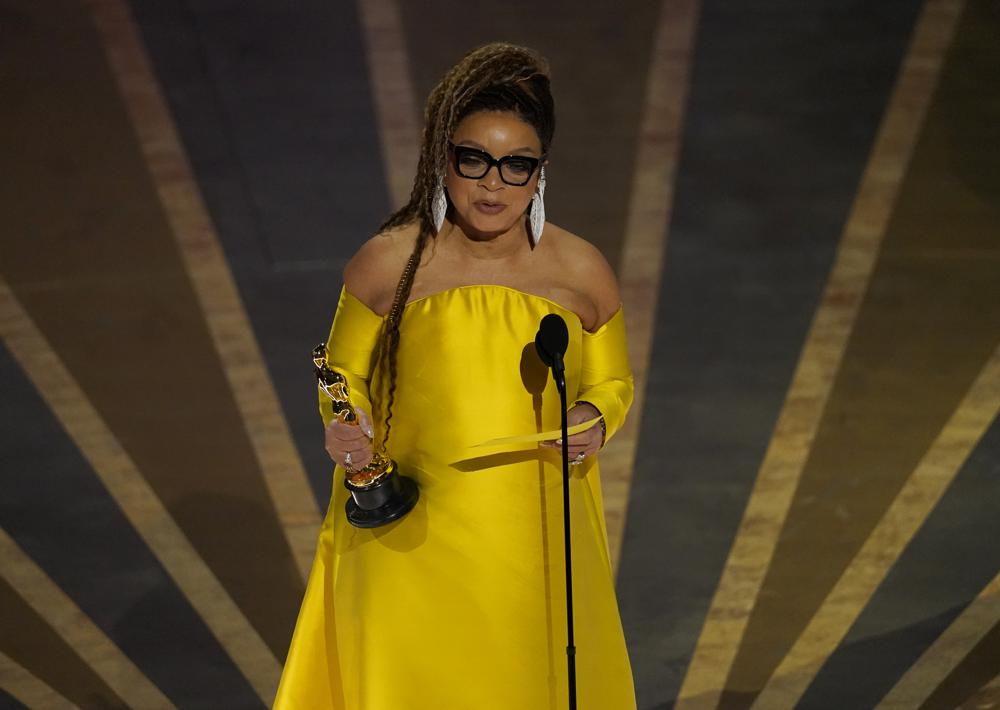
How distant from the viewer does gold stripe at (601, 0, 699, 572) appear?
459cm

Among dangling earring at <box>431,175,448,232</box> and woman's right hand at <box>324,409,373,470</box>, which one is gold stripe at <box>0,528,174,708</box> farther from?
dangling earring at <box>431,175,448,232</box>

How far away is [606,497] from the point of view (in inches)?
178

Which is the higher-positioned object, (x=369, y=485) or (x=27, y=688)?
(x=27, y=688)

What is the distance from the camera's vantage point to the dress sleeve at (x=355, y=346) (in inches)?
107

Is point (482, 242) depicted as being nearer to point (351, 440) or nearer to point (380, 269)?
point (380, 269)

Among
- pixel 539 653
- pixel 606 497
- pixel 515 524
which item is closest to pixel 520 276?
pixel 515 524

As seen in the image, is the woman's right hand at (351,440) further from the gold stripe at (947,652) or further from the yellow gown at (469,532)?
the gold stripe at (947,652)

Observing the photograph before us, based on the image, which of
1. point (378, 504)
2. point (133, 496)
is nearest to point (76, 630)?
point (133, 496)

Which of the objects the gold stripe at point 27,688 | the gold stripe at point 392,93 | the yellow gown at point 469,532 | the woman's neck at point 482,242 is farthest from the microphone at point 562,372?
the gold stripe at point 392,93

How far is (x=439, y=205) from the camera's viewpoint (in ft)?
8.80

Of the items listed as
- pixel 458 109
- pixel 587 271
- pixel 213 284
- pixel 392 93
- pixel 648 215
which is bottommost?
pixel 587 271

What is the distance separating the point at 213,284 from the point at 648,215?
1.75 metres

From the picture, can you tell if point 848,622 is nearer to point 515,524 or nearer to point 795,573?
point 795,573

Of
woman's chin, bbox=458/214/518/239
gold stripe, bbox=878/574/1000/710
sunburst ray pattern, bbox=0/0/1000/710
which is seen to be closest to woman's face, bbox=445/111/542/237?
woman's chin, bbox=458/214/518/239
